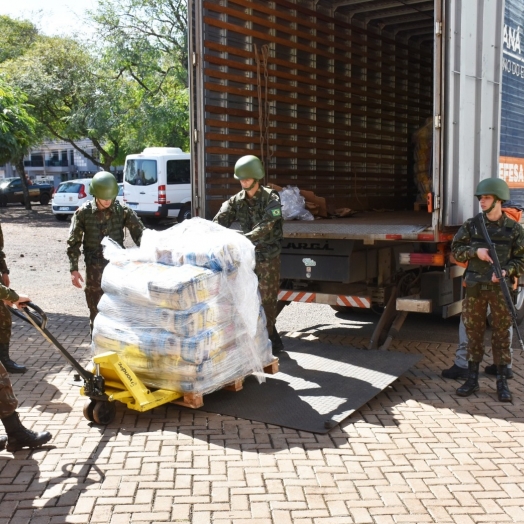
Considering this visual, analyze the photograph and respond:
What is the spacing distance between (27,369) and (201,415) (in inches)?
79.3

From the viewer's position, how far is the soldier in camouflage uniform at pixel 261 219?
6.04m

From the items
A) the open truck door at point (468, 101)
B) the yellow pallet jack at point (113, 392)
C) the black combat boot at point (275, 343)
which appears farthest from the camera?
the black combat boot at point (275, 343)

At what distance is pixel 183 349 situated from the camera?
479 cm

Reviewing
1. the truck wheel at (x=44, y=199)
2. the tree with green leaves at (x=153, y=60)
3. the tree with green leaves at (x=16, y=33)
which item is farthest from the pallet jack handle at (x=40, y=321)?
the tree with green leaves at (x=16, y=33)

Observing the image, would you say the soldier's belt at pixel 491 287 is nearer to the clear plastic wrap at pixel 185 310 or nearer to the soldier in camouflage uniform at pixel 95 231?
the clear plastic wrap at pixel 185 310

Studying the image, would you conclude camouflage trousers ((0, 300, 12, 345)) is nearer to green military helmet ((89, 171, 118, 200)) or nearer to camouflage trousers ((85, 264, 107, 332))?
camouflage trousers ((85, 264, 107, 332))

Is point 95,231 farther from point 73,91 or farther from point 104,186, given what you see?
point 73,91

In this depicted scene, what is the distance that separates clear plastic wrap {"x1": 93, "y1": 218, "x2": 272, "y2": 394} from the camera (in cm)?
482

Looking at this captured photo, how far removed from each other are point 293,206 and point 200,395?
126 inches

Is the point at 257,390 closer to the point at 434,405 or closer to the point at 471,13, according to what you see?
the point at 434,405

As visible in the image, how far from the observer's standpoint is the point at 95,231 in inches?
244

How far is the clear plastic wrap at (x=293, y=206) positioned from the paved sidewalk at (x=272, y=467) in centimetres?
255

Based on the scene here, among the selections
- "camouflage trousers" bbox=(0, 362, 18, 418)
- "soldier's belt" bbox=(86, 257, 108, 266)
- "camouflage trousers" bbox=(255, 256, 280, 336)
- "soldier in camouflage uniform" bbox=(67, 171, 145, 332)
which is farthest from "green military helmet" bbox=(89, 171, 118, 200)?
"camouflage trousers" bbox=(0, 362, 18, 418)

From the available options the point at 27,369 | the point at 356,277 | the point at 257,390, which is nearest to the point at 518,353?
the point at 356,277
